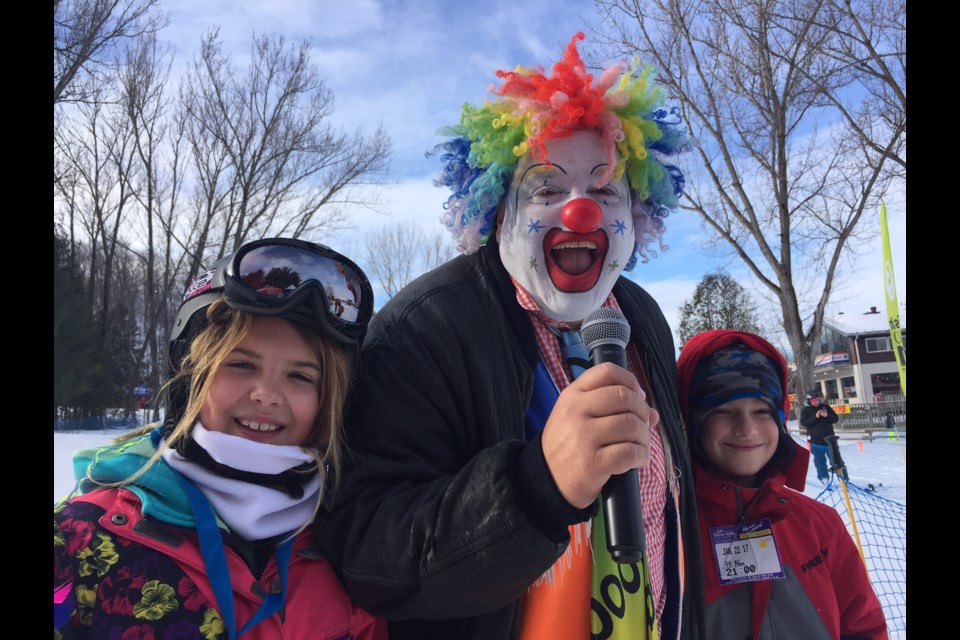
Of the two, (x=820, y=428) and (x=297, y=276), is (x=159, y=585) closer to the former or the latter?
(x=297, y=276)

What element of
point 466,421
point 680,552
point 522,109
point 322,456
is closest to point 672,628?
point 680,552

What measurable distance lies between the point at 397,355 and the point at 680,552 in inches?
37.4

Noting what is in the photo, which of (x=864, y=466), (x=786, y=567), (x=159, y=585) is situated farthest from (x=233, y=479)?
(x=864, y=466)

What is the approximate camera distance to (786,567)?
1.99 m

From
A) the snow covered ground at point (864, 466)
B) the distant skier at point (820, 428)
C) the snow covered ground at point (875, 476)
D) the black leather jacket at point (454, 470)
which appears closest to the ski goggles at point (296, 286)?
the black leather jacket at point (454, 470)

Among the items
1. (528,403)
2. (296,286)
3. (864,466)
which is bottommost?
(864,466)

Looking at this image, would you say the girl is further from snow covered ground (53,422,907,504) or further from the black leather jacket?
snow covered ground (53,422,907,504)

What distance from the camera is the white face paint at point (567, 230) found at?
1722 mm

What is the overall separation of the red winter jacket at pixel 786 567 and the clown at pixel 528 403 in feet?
0.74

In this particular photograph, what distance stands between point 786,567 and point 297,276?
1.75 meters

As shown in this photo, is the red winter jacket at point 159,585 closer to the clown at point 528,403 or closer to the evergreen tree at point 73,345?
the clown at point 528,403

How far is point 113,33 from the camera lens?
10.5 m
